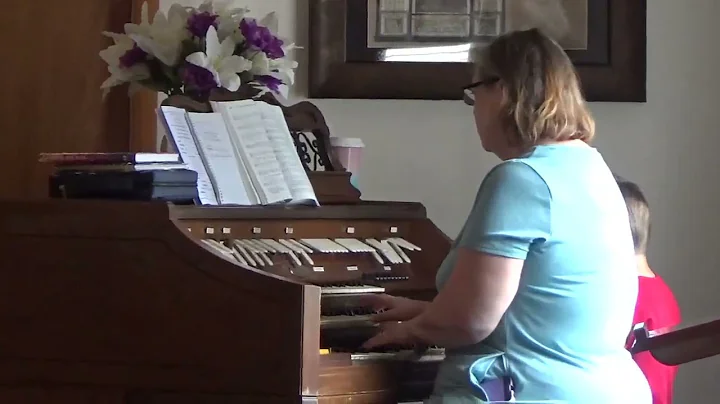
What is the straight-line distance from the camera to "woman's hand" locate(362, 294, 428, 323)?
176 centimetres

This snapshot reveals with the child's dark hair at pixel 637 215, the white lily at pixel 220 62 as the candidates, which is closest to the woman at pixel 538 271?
the child's dark hair at pixel 637 215

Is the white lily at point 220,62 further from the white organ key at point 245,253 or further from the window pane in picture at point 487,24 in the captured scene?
the window pane in picture at point 487,24

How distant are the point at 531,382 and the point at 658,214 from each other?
1333 mm

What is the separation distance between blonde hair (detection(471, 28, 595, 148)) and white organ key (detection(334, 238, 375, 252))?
0.43 metres

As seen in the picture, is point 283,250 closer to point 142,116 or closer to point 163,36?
point 163,36

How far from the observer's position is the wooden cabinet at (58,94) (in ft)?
8.63

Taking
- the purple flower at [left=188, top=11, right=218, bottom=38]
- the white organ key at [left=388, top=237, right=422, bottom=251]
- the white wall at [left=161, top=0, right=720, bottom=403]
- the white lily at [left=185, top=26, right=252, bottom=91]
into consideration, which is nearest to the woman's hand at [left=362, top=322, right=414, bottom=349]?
the white organ key at [left=388, top=237, right=422, bottom=251]

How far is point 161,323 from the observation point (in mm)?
1598

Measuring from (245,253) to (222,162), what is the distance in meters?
0.22

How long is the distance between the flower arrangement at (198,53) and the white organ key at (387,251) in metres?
0.47

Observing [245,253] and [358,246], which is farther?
[358,246]

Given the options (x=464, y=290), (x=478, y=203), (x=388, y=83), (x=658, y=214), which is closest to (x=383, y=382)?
(x=464, y=290)

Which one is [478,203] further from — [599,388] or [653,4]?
[653,4]

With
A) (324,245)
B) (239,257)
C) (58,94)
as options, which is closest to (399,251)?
(324,245)
